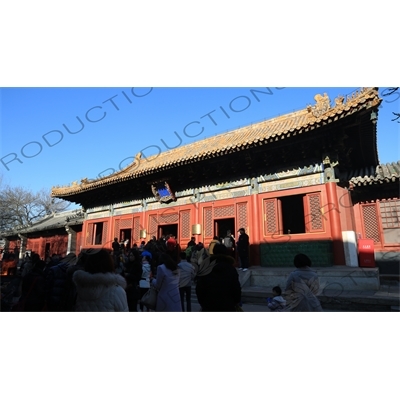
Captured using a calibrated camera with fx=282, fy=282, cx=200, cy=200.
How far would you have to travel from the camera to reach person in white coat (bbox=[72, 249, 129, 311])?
2512 millimetres

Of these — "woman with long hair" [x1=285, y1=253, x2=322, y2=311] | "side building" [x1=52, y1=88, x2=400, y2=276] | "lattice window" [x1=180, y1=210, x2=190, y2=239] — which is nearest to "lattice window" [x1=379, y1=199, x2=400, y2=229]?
"side building" [x1=52, y1=88, x2=400, y2=276]

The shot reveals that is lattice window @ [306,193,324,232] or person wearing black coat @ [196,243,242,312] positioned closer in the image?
person wearing black coat @ [196,243,242,312]

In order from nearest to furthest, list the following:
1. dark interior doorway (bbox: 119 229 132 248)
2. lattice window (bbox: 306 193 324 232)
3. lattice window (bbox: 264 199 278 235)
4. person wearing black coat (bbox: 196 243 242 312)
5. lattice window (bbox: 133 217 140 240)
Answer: person wearing black coat (bbox: 196 243 242 312), lattice window (bbox: 306 193 324 232), lattice window (bbox: 264 199 278 235), lattice window (bbox: 133 217 140 240), dark interior doorway (bbox: 119 229 132 248)

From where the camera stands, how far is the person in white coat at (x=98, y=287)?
2.51 m

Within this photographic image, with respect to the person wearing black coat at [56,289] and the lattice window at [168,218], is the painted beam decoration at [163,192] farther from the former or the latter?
the person wearing black coat at [56,289]

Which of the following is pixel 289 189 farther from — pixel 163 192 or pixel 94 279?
pixel 94 279

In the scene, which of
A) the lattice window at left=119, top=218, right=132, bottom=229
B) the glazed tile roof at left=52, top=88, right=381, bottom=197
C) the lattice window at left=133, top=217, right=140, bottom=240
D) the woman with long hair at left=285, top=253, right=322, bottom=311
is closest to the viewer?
the woman with long hair at left=285, top=253, right=322, bottom=311

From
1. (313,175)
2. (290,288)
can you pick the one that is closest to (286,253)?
(313,175)

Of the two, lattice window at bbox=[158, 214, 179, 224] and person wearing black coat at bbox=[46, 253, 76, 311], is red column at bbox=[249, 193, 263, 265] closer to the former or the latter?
lattice window at bbox=[158, 214, 179, 224]

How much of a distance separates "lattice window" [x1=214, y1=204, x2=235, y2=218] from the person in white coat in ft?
21.7

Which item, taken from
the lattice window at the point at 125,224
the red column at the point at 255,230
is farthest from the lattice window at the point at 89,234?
the red column at the point at 255,230

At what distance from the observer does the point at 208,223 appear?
30.6 feet

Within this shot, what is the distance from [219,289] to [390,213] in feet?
28.5

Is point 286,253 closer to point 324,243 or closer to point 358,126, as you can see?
point 324,243
